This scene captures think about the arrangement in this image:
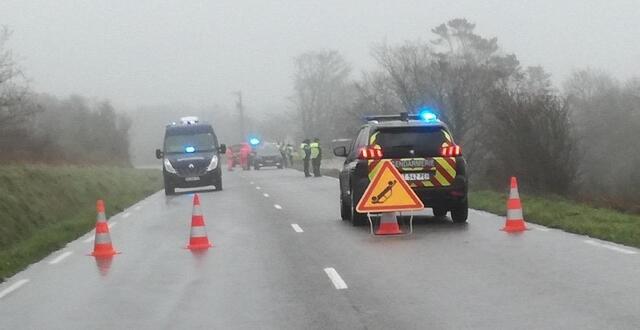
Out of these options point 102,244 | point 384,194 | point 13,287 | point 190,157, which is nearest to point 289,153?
point 190,157

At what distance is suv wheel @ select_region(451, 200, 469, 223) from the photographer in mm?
16953

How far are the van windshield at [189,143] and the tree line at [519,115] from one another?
9376 millimetres

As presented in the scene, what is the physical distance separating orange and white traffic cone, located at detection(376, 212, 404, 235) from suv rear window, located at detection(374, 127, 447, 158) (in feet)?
4.33

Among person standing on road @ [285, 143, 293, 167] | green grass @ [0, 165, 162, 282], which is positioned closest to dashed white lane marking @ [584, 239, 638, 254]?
green grass @ [0, 165, 162, 282]

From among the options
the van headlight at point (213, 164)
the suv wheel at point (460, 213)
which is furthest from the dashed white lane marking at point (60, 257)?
the van headlight at point (213, 164)

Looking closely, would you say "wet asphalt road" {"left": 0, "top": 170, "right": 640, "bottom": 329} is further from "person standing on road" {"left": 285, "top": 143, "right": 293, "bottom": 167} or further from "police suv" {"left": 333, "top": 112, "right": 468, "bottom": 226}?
"person standing on road" {"left": 285, "top": 143, "right": 293, "bottom": 167}

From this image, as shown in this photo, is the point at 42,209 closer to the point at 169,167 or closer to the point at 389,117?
the point at 389,117

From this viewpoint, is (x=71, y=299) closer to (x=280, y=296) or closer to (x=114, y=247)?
(x=280, y=296)

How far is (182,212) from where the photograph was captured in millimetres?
23094

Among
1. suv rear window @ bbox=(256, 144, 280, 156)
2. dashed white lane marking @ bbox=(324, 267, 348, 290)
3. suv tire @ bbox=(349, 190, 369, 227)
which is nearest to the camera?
dashed white lane marking @ bbox=(324, 267, 348, 290)

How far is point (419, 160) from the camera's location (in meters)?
16.5

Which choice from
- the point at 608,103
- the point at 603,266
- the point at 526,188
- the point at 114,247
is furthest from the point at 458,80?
the point at 603,266

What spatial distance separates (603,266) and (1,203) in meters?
13.2

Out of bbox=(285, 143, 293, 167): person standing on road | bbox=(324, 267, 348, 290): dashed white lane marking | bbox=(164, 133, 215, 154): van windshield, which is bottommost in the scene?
bbox=(285, 143, 293, 167): person standing on road
